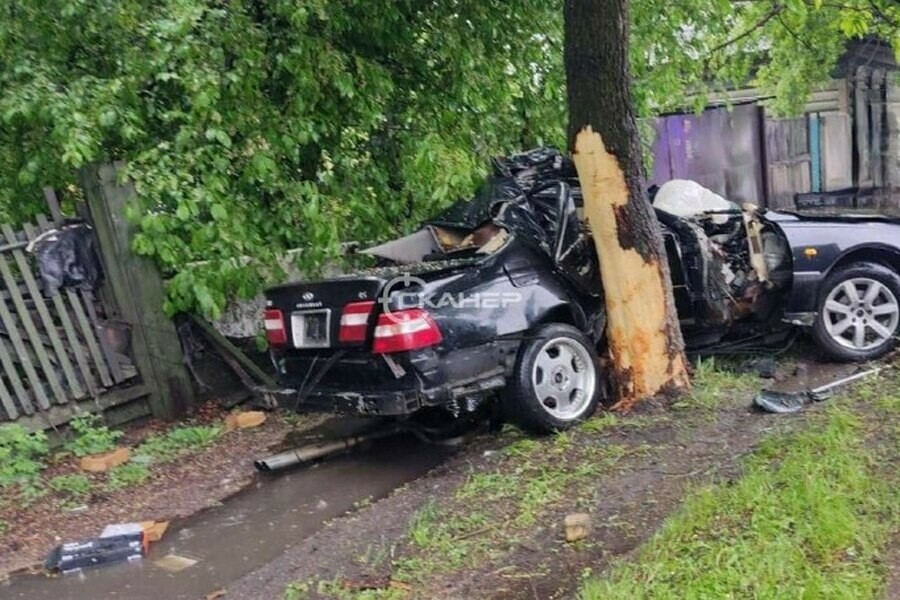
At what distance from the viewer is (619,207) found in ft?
19.7

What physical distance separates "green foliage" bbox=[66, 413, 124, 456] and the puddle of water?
1.09 m

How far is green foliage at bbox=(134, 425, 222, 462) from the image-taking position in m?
6.45

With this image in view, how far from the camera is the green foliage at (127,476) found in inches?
234

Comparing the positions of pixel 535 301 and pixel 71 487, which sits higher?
pixel 535 301

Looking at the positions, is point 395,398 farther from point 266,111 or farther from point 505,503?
point 266,111

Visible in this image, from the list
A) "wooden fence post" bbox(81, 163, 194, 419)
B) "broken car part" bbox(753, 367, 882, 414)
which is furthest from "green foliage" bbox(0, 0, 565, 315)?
"broken car part" bbox(753, 367, 882, 414)

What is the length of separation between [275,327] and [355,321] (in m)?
0.84

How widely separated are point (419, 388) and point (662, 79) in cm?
505

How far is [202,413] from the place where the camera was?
23.9 feet

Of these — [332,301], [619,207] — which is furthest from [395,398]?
[619,207]

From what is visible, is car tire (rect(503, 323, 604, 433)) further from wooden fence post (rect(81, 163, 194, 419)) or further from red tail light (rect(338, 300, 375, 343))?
wooden fence post (rect(81, 163, 194, 419))

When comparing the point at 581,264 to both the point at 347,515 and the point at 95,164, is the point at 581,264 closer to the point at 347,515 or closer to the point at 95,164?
the point at 347,515

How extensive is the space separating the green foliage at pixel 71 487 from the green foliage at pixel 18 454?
162 mm

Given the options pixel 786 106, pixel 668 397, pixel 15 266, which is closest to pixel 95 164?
pixel 15 266
